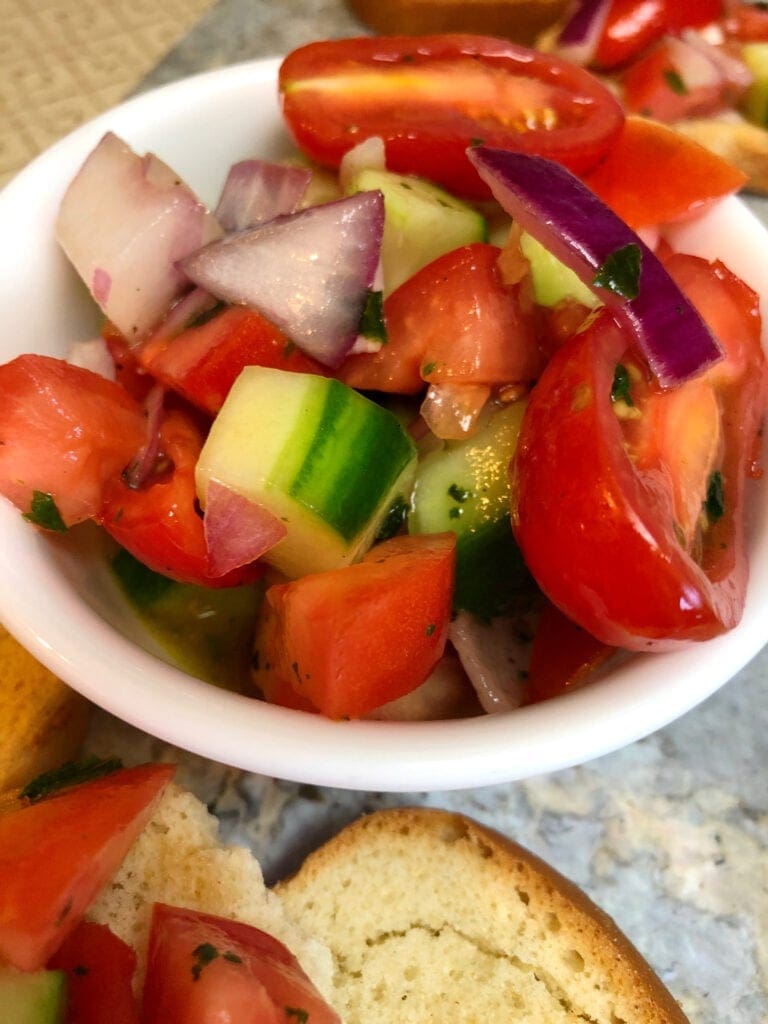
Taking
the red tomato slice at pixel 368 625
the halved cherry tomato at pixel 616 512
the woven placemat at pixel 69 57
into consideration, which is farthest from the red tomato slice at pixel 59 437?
the woven placemat at pixel 69 57

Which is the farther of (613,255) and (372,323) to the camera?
(372,323)

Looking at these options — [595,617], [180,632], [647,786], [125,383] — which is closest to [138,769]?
[180,632]

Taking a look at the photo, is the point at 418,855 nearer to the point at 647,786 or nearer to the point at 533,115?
the point at 647,786

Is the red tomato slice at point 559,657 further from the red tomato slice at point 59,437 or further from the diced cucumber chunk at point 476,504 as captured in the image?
the red tomato slice at point 59,437

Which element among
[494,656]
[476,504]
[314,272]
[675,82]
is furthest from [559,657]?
[675,82]

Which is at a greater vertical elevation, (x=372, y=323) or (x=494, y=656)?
(x=372, y=323)

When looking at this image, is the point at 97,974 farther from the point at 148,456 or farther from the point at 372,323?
the point at 372,323
